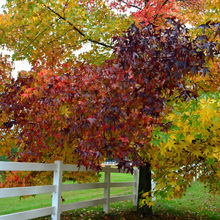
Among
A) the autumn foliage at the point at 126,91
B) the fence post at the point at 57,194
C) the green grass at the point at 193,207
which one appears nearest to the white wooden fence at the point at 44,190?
the fence post at the point at 57,194

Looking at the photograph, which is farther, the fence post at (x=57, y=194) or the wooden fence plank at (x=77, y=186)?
the wooden fence plank at (x=77, y=186)

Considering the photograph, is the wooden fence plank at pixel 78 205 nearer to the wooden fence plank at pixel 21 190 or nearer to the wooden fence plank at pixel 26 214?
the wooden fence plank at pixel 26 214

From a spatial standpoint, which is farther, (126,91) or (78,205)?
(78,205)

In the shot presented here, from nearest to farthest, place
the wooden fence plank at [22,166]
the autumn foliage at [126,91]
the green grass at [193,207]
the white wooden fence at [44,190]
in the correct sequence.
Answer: the autumn foliage at [126,91] < the wooden fence plank at [22,166] < the white wooden fence at [44,190] < the green grass at [193,207]

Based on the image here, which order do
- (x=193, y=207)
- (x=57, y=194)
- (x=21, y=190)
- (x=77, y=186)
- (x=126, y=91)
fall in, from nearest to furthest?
1. (x=126, y=91)
2. (x=21, y=190)
3. (x=57, y=194)
4. (x=77, y=186)
5. (x=193, y=207)

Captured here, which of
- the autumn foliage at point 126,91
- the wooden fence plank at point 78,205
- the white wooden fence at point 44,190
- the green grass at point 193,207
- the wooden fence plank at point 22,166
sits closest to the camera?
the autumn foliage at point 126,91

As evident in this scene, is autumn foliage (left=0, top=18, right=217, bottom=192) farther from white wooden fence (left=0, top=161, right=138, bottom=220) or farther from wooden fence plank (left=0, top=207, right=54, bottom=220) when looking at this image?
wooden fence plank (left=0, top=207, right=54, bottom=220)

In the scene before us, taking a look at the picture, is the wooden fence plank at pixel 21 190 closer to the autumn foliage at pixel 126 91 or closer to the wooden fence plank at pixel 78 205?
the wooden fence plank at pixel 78 205

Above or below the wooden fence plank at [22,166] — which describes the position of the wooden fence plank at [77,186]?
below

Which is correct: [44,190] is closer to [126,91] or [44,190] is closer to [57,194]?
[57,194]

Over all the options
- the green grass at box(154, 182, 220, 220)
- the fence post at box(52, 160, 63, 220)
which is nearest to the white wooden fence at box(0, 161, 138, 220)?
the fence post at box(52, 160, 63, 220)

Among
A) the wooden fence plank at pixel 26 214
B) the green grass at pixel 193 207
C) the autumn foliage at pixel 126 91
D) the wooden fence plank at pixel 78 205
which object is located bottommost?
the green grass at pixel 193 207

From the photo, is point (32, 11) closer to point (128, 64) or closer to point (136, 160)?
point (128, 64)

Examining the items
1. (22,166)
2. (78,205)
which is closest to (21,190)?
(22,166)
